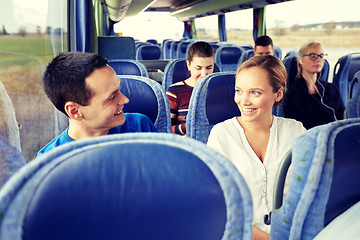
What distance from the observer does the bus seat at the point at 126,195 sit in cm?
50

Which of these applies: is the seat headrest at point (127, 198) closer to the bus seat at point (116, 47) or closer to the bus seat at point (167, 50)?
the bus seat at point (116, 47)

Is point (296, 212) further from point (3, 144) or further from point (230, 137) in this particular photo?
point (3, 144)

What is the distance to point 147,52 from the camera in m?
8.51

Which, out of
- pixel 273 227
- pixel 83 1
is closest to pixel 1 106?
pixel 273 227

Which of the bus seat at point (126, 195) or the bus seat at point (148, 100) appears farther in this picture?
the bus seat at point (148, 100)

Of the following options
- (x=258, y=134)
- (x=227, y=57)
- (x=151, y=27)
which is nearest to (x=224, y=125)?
(x=258, y=134)

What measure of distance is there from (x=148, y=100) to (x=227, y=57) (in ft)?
13.7

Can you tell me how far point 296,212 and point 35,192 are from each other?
1.92ft

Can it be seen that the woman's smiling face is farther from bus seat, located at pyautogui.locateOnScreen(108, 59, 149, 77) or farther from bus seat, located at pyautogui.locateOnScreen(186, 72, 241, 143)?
bus seat, located at pyautogui.locateOnScreen(108, 59, 149, 77)

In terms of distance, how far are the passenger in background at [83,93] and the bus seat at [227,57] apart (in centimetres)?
455

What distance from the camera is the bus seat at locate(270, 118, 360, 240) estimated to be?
745 mm

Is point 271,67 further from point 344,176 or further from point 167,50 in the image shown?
point 167,50

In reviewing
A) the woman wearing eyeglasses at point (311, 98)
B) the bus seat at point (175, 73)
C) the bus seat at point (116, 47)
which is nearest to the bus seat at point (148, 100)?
the woman wearing eyeglasses at point (311, 98)

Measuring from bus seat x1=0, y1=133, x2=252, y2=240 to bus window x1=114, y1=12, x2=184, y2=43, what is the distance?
Result: 1489 cm
